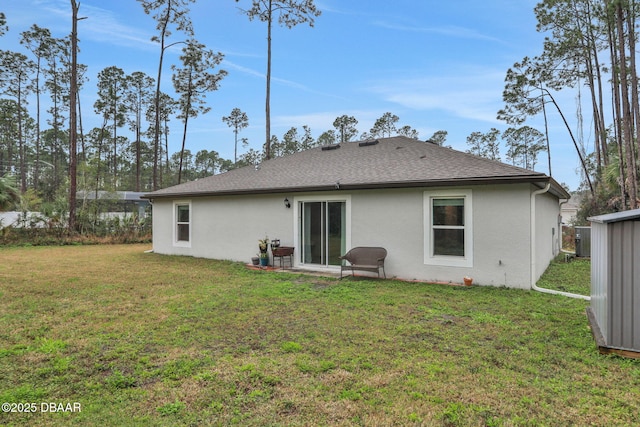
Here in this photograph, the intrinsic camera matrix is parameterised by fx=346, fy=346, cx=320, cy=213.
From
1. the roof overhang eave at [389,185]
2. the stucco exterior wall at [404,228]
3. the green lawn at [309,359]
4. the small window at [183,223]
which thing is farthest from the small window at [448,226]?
the small window at [183,223]

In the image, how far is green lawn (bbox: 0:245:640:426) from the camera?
267 centimetres

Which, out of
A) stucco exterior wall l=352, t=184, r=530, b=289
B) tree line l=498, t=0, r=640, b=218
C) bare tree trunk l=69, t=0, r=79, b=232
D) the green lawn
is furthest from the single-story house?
bare tree trunk l=69, t=0, r=79, b=232

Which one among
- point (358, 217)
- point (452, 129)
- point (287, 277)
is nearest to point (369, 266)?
point (358, 217)

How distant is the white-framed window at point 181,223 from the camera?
1210 cm

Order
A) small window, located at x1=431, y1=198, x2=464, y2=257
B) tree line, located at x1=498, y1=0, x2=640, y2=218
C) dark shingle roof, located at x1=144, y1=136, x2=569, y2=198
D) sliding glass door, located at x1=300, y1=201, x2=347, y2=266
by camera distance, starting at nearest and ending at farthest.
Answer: dark shingle roof, located at x1=144, y1=136, x2=569, y2=198 → small window, located at x1=431, y1=198, x2=464, y2=257 → sliding glass door, located at x1=300, y1=201, x2=347, y2=266 → tree line, located at x1=498, y1=0, x2=640, y2=218

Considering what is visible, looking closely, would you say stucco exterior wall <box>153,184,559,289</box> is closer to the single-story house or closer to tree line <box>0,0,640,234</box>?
the single-story house

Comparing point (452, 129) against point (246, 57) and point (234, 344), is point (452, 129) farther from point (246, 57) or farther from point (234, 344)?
point (234, 344)

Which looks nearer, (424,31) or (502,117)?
(424,31)

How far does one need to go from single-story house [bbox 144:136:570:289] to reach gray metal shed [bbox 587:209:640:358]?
118 inches

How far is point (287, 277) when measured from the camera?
27.4ft

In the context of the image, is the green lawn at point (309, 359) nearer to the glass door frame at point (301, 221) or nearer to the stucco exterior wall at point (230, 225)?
the glass door frame at point (301, 221)

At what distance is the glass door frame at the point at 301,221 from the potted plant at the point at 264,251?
2.82 ft

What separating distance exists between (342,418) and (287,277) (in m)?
5.86

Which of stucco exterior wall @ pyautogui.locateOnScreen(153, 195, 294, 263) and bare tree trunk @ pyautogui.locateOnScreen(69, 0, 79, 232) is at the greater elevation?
bare tree trunk @ pyautogui.locateOnScreen(69, 0, 79, 232)
